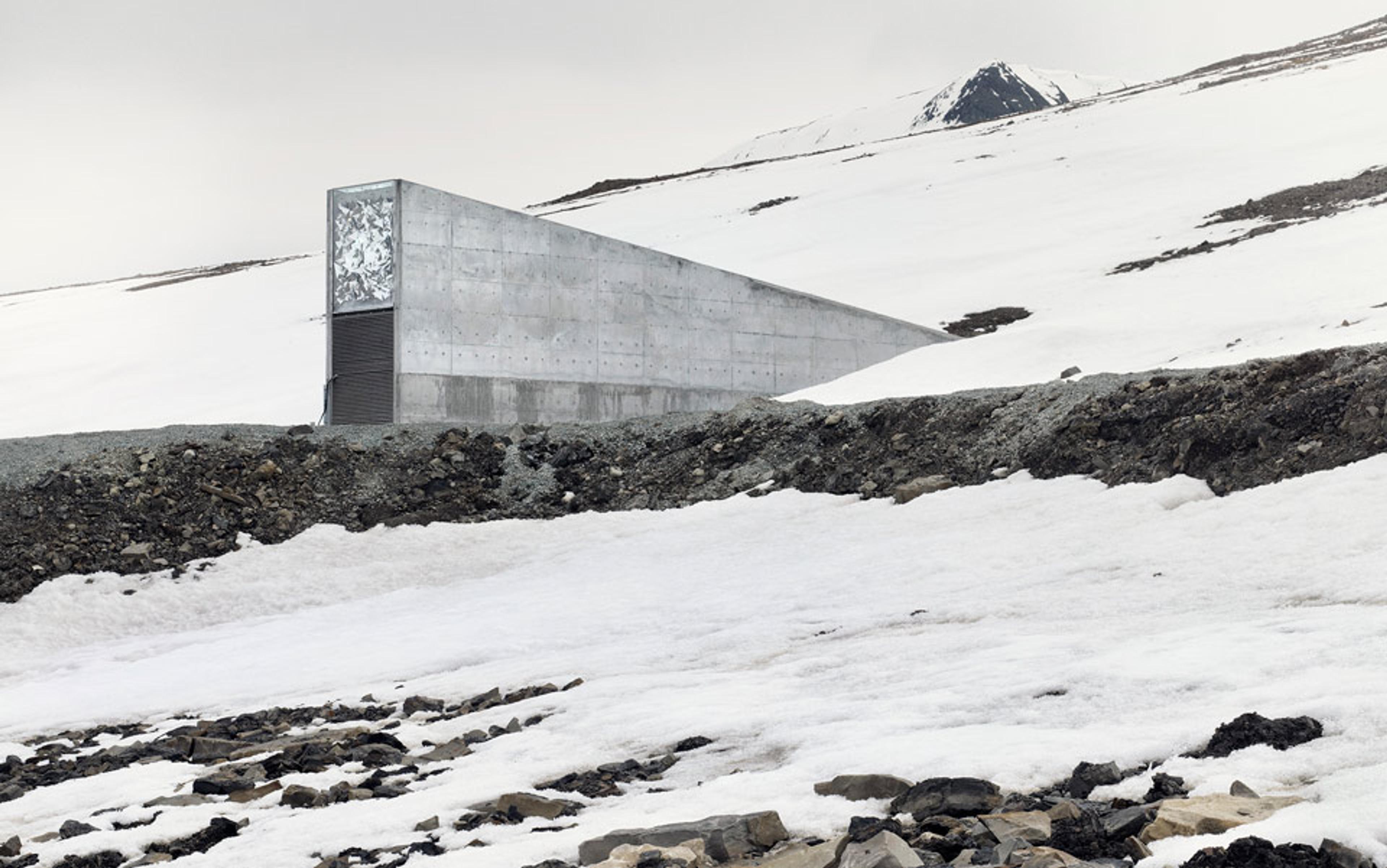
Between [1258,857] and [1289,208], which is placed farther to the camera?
[1289,208]

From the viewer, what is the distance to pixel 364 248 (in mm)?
22609

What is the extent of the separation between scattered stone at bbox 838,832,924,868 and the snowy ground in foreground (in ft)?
3.02

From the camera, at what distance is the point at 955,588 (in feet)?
40.5

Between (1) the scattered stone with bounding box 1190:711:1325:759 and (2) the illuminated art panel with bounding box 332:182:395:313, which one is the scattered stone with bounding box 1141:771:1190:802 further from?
(2) the illuminated art panel with bounding box 332:182:395:313

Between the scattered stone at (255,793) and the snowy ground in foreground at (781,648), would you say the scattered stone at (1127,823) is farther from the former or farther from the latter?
the scattered stone at (255,793)

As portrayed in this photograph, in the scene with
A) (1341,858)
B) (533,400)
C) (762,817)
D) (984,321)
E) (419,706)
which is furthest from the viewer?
(984,321)

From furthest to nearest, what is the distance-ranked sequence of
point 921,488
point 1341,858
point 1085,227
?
point 1085,227
point 921,488
point 1341,858

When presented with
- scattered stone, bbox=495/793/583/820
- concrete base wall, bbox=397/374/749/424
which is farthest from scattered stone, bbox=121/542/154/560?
scattered stone, bbox=495/793/583/820

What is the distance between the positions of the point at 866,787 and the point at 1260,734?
1.93 m

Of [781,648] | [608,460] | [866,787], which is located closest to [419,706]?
[781,648]

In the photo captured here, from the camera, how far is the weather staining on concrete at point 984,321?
31.1 m

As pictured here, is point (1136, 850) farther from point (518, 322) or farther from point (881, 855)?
point (518, 322)

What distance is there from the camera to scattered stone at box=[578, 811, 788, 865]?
20.3ft

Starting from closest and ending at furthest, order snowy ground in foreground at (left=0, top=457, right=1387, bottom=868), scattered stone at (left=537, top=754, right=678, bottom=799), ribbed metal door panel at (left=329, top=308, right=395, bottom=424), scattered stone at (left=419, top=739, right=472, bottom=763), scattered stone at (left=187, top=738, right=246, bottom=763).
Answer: snowy ground in foreground at (left=0, top=457, right=1387, bottom=868), scattered stone at (left=537, top=754, right=678, bottom=799), scattered stone at (left=419, top=739, right=472, bottom=763), scattered stone at (left=187, top=738, right=246, bottom=763), ribbed metal door panel at (left=329, top=308, right=395, bottom=424)
